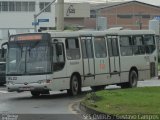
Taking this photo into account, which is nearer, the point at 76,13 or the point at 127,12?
the point at 127,12

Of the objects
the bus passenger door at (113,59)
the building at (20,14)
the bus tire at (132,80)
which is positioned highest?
the building at (20,14)

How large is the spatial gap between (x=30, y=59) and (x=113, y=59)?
5677 millimetres

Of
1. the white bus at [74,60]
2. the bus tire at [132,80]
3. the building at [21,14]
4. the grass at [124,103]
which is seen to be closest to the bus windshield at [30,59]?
the white bus at [74,60]

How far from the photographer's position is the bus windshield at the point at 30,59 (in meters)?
24.0

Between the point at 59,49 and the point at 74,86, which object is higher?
the point at 59,49

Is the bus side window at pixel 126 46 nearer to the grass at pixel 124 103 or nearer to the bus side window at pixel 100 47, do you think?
the bus side window at pixel 100 47

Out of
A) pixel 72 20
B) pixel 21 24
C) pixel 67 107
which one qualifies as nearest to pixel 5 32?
pixel 21 24

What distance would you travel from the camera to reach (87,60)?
2656 cm

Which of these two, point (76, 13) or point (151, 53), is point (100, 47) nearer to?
point (151, 53)

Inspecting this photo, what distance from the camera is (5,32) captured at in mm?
94812

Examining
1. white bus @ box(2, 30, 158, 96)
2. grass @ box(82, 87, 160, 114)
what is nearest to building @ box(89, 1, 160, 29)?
white bus @ box(2, 30, 158, 96)

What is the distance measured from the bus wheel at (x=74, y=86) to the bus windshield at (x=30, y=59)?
71.0 inches

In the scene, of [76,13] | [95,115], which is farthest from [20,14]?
[95,115]

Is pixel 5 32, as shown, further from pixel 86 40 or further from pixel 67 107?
pixel 67 107
